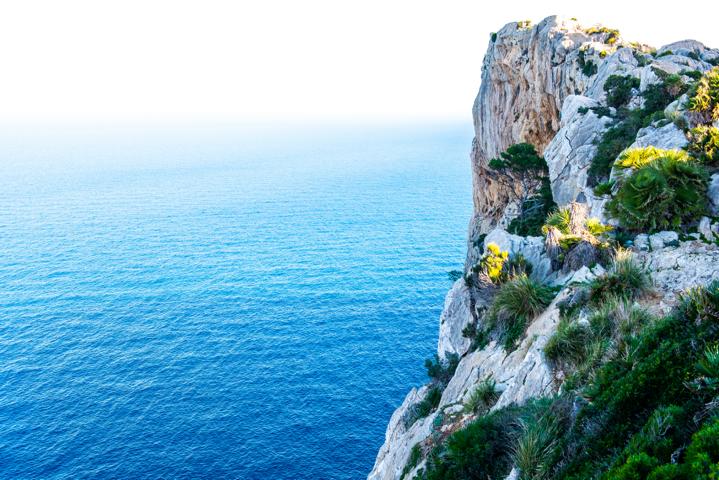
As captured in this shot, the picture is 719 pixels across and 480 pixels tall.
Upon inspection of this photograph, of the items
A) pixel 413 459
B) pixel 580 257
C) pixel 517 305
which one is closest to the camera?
pixel 413 459

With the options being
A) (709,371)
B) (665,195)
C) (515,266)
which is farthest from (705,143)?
(709,371)

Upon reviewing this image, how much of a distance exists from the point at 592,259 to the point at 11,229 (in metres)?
112

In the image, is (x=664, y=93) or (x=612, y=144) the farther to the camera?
(x=664, y=93)

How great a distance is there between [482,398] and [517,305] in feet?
14.1

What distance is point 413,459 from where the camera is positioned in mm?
16984

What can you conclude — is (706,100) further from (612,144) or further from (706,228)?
(706,228)

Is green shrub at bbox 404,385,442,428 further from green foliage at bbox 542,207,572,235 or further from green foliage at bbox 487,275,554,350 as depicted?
green foliage at bbox 542,207,572,235

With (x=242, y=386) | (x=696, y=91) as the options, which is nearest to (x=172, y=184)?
(x=242, y=386)

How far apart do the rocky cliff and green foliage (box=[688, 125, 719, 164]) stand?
26.4 inches

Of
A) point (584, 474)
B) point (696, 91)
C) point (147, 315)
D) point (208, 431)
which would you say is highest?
point (696, 91)

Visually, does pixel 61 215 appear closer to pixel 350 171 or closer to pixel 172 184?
pixel 172 184

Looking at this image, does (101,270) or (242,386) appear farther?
(101,270)

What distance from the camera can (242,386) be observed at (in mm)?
55406

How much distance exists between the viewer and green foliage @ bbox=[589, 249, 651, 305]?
51.2 feet
